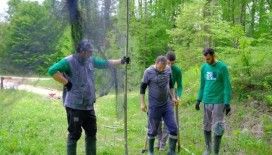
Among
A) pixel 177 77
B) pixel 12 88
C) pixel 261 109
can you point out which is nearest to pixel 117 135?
pixel 177 77

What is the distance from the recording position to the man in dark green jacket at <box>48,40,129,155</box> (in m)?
7.18

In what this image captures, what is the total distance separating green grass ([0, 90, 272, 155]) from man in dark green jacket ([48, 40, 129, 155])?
680mm

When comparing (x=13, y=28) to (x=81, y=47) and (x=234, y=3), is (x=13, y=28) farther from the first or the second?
(x=234, y=3)

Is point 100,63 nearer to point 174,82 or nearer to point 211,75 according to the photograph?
point 211,75

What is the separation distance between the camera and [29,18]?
6.27 metres

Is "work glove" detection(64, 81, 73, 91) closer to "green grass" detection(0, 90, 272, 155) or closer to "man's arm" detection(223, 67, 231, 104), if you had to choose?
"green grass" detection(0, 90, 272, 155)

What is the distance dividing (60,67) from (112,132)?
5.66 meters

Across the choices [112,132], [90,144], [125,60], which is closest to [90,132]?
[90,144]

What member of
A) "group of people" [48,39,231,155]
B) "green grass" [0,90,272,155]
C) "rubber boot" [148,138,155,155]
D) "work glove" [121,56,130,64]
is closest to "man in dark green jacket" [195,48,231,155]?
"group of people" [48,39,231,155]

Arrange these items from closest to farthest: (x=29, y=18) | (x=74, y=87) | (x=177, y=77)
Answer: (x=29, y=18) → (x=74, y=87) → (x=177, y=77)

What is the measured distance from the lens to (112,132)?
41.4ft

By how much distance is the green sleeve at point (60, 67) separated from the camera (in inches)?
280

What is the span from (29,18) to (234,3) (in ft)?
84.3

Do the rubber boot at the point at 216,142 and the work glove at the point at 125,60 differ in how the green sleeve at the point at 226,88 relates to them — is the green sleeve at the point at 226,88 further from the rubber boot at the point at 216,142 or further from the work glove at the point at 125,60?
the work glove at the point at 125,60
